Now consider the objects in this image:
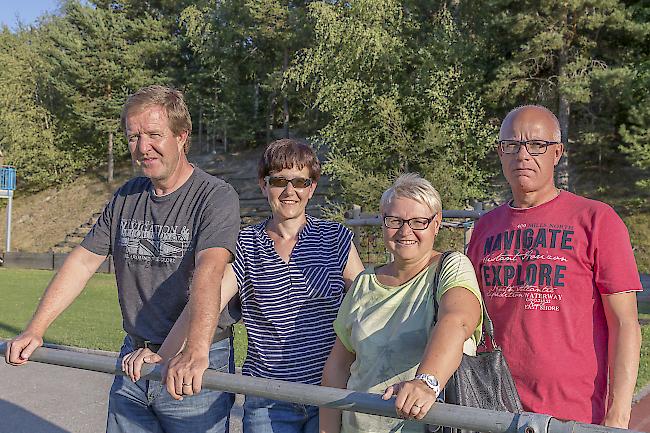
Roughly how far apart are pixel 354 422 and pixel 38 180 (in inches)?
1557

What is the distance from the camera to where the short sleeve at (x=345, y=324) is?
219 cm

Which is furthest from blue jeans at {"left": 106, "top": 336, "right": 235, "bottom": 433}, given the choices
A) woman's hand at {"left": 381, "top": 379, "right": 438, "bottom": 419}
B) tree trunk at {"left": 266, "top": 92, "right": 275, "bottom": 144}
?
tree trunk at {"left": 266, "top": 92, "right": 275, "bottom": 144}

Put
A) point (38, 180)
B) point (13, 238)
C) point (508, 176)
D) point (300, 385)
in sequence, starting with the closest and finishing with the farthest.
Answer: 1. point (300, 385)
2. point (508, 176)
3. point (13, 238)
4. point (38, 180)

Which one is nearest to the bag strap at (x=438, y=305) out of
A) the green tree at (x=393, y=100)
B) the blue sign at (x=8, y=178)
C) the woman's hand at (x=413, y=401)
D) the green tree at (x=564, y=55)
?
the woman's hand at (x=413, y=401)

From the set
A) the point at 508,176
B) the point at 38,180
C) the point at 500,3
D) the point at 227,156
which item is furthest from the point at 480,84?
the point at 38,180

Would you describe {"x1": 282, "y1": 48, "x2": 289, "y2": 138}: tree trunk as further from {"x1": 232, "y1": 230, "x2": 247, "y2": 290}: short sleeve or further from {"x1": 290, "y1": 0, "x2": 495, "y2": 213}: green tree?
{"x1": 232, "y1": 230, "x2": 247, "y2": 290}: short sleeve

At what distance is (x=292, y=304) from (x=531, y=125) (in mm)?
1062

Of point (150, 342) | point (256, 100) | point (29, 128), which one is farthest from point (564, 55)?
point (29, 128)

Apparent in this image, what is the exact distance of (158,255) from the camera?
8.48 ft

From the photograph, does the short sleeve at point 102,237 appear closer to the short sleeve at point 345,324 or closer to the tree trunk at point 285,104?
the short sleeve at point 345,324

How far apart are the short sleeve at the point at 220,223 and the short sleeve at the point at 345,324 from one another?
1.64 feet

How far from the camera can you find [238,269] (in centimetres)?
258

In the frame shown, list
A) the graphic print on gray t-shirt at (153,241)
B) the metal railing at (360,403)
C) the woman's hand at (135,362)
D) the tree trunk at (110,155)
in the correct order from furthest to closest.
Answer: the tree trunk at (110,155)
the graphic print on gray t-shirt at (153,241)
the woman's hand at (135,362)
the metal railing at (360,403)

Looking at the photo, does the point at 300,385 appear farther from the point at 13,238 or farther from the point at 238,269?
the point at 13,238
